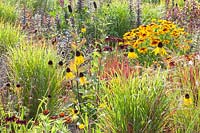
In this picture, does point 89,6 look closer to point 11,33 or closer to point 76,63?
point 11,33

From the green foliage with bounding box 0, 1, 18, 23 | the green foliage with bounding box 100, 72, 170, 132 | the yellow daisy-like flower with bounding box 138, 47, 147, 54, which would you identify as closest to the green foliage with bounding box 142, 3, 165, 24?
the green foliage with bounding box 0, 1, 18, 23

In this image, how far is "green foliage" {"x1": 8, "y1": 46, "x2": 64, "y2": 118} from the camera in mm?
4340

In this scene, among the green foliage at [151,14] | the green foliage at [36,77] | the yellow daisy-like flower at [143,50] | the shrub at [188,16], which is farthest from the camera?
the green foliage at [151,14]

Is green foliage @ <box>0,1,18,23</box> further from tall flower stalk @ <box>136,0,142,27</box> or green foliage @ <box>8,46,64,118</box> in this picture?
green foliage @ <box>8,46,64,118</box>

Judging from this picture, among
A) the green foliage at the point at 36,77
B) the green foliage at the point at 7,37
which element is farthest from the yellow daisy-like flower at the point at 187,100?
the green foliage at the point at 7,37

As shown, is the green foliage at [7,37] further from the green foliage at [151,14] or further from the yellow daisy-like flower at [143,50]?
the green foliage at [151,14]

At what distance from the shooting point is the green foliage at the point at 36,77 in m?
4.34

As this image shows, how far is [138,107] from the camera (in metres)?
3.30

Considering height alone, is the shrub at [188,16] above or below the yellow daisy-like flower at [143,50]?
above

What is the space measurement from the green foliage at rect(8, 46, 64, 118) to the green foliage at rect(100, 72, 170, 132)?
1.00 m

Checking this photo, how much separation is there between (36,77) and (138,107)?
1395 millimetres

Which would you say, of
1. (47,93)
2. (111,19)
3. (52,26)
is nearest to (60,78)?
(47,93)

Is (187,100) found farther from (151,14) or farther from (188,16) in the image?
(151,14)

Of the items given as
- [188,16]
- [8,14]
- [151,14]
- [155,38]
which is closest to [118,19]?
[151,14]
